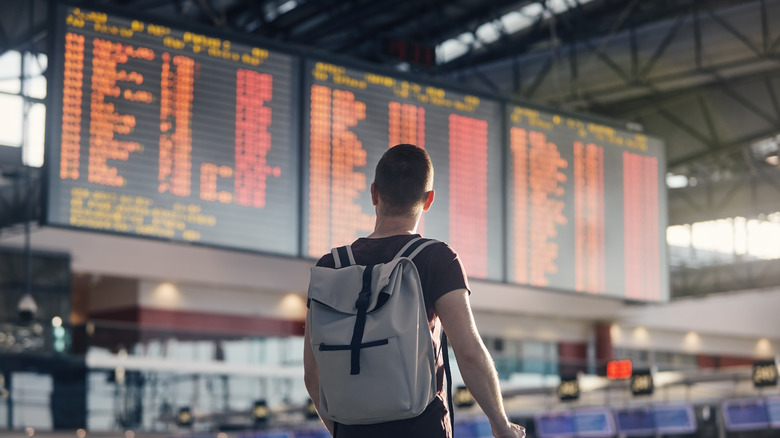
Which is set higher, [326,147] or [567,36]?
[567,36]

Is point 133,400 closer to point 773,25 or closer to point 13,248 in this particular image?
point 13,248

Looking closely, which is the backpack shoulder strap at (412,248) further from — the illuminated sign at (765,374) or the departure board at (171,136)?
the illuminated sign at (765,374)

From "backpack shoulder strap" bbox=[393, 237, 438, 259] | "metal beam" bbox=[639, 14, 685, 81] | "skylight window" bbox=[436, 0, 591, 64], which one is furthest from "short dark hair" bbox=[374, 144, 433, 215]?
"skylight window" bbox=[436, 0, 591, 64]

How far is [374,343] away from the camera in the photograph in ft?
7.43

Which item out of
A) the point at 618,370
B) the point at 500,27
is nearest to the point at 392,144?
the point at 618,370

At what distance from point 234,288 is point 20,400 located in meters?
3.40

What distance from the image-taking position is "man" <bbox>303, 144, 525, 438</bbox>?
230cm

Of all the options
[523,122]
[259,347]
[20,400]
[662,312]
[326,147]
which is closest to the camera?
[326,147]

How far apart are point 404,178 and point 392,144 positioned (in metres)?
7.19

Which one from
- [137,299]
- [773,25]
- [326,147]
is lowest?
[137,299]

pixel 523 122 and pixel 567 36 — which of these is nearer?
pixel 523 122

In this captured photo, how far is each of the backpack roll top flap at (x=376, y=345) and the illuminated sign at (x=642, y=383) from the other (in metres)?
11.4

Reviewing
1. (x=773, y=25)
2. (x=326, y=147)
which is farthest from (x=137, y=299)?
(x=773, y=25)

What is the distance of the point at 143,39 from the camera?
28.7ft
